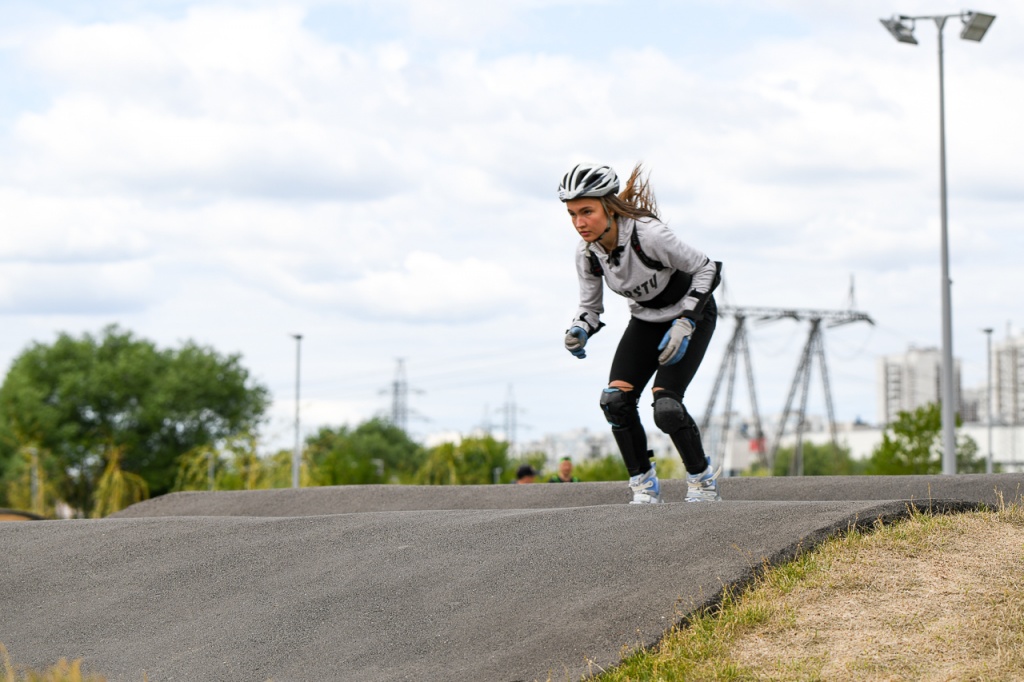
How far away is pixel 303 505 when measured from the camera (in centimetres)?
1257

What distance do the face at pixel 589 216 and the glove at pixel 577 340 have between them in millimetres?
695

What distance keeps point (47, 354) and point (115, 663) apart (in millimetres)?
51345

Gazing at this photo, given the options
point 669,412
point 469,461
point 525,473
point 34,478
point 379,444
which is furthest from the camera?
point 379,444

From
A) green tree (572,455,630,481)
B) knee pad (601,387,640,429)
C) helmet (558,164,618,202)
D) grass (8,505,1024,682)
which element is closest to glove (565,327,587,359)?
knee pad (601,387,640,429)

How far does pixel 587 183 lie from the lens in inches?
325

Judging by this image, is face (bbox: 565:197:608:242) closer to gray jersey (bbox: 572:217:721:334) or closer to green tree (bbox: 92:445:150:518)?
gray jersey (bbox: 572:217:721:334)

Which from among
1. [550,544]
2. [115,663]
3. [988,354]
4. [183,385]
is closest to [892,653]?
[550,544]

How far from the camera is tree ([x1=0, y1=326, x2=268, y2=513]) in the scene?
173ft

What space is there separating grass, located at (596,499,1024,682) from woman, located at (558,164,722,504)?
6.53ft

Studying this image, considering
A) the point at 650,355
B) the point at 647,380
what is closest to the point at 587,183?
the point at 650,355

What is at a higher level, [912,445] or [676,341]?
[676,341]

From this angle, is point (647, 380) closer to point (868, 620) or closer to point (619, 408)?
point (619, 408)

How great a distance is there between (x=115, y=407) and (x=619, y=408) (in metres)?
49.5

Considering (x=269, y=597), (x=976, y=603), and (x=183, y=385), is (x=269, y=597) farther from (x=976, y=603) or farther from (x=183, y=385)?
(x=183, y=385)
